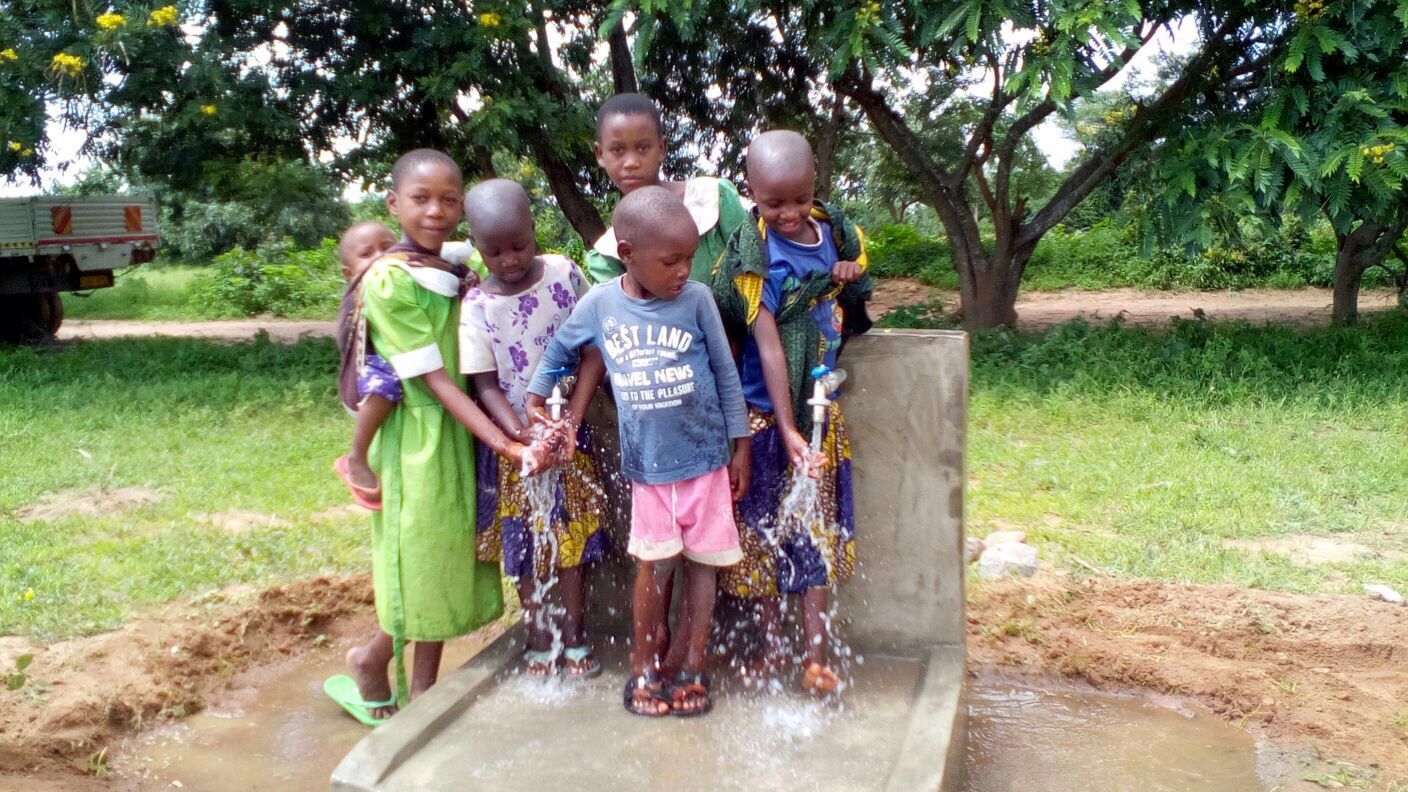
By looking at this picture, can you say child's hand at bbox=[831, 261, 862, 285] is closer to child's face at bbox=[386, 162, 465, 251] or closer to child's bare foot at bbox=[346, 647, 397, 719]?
child's face at bbox=[386, 162, 465, 251]

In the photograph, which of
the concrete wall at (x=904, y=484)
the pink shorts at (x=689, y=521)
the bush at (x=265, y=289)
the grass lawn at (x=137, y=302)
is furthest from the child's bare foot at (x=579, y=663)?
the grass lawn at (x=137, y=302)

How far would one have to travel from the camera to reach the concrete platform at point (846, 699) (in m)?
2.52

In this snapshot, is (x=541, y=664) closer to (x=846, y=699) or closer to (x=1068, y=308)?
(x=846, y=699)

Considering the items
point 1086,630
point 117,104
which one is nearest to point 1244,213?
point 1086,630

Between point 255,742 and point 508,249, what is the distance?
5.27ft

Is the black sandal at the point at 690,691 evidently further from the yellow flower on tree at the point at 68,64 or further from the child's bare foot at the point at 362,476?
the yellow flower on tree at the point at 68,64

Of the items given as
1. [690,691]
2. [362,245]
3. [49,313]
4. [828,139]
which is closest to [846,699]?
[690,691]

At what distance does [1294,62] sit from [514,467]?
215 inches

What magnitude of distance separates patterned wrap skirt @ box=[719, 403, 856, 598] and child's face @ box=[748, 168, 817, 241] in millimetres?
478

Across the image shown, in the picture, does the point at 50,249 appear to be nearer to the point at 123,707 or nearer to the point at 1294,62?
the point at 123,707

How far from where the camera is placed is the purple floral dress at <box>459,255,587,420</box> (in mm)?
2826

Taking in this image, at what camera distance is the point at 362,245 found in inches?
125

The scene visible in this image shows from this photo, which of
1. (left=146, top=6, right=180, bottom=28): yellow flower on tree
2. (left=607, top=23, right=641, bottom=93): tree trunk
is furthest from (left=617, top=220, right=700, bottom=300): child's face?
(left=607, top=23, right=641, bottom=93): tree trunk

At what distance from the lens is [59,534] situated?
15.6 ft
